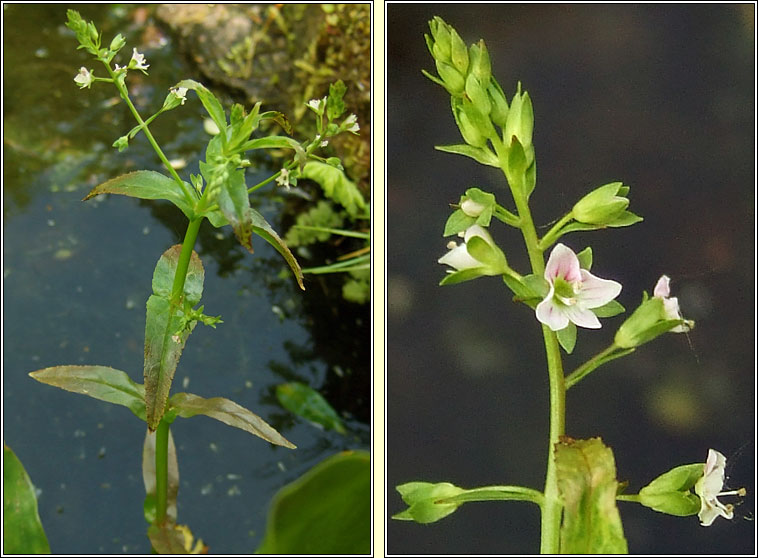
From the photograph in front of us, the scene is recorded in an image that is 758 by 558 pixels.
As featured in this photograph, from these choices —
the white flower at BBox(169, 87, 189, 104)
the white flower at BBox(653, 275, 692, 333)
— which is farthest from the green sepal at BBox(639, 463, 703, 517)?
the white flower at BBox(169, 87, 189, 104)

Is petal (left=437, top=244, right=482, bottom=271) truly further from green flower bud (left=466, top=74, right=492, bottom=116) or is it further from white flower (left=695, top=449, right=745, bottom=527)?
white flower (left=695, top=449, right=745, bottom=527)

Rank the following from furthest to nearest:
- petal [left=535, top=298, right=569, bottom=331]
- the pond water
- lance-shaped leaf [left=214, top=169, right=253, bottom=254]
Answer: the pond water
petal [left=535, top=298, right=569, bottom=331]
lance-shaped leaf [left=214, top=169, right=253, bottom=254]

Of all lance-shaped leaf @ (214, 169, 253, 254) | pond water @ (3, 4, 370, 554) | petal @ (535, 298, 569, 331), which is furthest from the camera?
pond water @ (3, 4, 370, 554)

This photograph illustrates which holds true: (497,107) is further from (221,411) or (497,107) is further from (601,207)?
(221,411)

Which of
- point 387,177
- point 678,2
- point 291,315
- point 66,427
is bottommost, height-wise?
point 66,427

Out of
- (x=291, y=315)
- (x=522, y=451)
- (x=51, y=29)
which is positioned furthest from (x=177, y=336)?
(x=51, y=29)

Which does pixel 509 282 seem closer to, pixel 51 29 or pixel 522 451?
pixel 522 451
